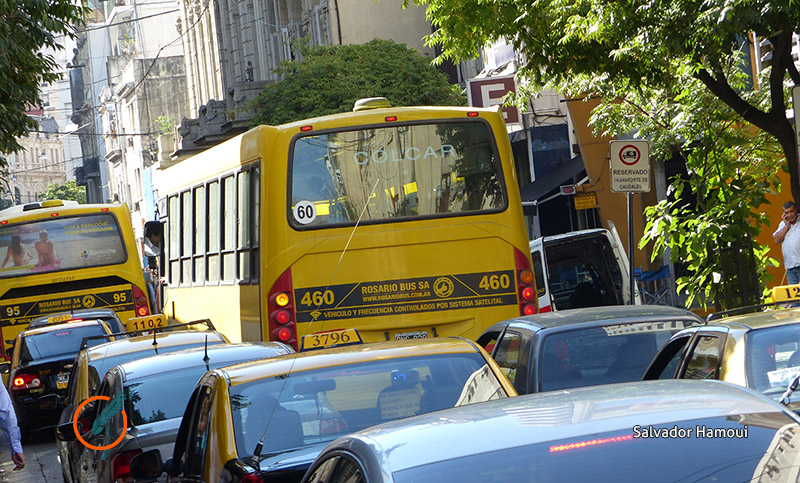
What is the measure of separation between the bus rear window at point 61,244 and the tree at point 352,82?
1157 cm

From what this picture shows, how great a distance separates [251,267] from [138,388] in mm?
4599

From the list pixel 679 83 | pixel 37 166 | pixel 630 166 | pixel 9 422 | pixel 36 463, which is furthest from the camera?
pixel 37 166

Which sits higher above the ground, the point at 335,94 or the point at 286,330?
the point at 335,94

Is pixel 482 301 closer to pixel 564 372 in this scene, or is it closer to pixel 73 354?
pixel 564 372

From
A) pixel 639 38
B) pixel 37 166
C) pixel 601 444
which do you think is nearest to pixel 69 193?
pixel 37 166

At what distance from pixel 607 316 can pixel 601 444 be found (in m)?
5.39

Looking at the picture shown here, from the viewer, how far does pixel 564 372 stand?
810cm

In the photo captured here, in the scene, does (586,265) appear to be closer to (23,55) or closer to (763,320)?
(23,55)

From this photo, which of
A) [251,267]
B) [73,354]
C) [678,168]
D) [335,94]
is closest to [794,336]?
[251,267]

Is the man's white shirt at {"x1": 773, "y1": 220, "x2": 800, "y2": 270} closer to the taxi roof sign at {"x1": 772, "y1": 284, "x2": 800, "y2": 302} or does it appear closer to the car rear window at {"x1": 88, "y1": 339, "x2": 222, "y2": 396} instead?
the taxi roof sign at {"x1": 772, "y1": 284, "x2": 800, "y2": 302}

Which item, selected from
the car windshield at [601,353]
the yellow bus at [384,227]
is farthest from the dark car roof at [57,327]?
the car windshield at [601,353]

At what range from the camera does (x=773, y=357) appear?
6277 millimetres

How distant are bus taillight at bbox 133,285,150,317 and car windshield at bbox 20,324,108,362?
18.6ft

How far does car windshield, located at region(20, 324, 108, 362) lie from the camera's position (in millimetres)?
16891
